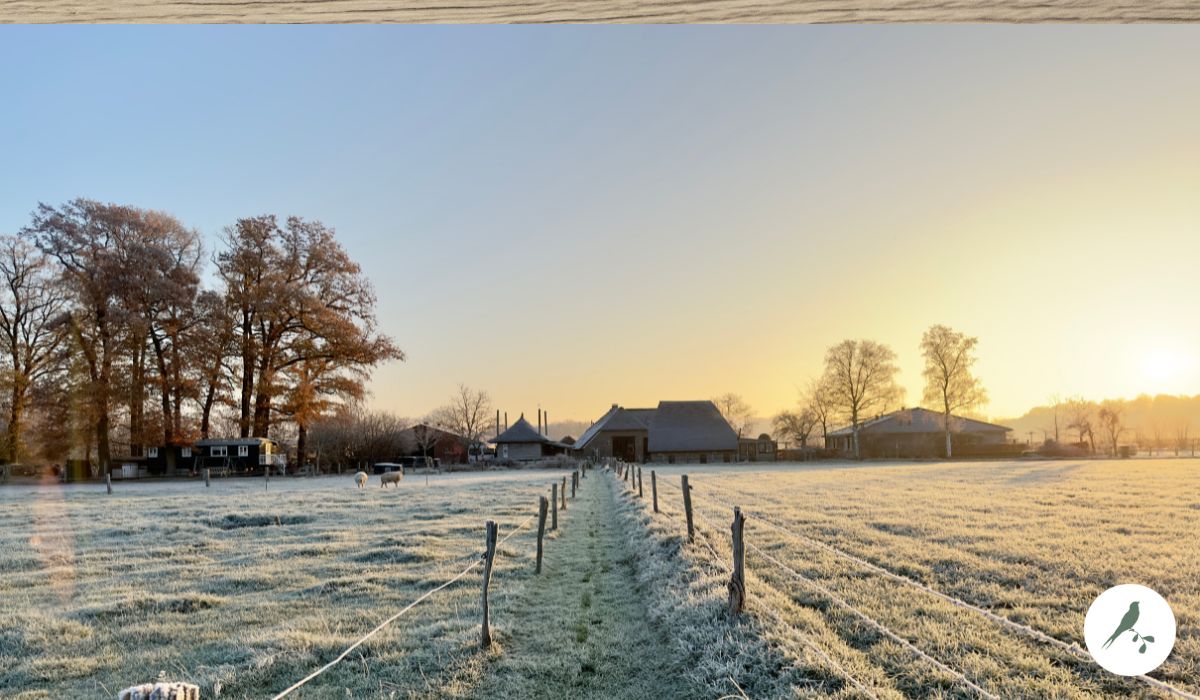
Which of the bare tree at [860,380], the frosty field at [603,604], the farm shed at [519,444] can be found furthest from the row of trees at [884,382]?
the frosty field at [603,604]

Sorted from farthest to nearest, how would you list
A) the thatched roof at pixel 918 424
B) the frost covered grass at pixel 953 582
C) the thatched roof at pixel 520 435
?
the thatched roof at pixel 918 424, the thatched roof at pixel 520 435, the frost covered grass at pixel 953 582

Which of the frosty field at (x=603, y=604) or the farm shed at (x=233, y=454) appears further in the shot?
the farm shed at (x=233, y=454)

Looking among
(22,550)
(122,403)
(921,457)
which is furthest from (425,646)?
(921,457)

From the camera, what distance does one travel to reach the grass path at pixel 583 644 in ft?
21.8

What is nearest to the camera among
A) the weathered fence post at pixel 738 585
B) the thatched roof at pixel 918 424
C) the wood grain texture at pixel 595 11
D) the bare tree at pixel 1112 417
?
the wood grain texture at pixel 595 11

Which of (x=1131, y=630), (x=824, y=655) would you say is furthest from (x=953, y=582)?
(x=824, y=655)

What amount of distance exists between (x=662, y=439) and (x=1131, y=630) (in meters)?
62.7

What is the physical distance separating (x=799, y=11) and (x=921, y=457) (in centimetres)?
7284

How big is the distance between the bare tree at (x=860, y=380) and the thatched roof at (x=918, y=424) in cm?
140

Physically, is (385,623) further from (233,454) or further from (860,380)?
(860,380)

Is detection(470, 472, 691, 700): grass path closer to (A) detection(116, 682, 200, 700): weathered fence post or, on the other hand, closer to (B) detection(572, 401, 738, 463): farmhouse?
(A) detection(116, 682, 200, 700): weathered fence post

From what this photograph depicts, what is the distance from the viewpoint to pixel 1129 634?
22.5 ft

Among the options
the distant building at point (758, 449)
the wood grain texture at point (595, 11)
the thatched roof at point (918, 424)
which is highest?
the wood grain texture at point (595, 11)

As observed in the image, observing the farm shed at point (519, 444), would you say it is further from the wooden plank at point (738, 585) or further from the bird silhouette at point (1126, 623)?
the bird silhouette at point (1126, 623)
